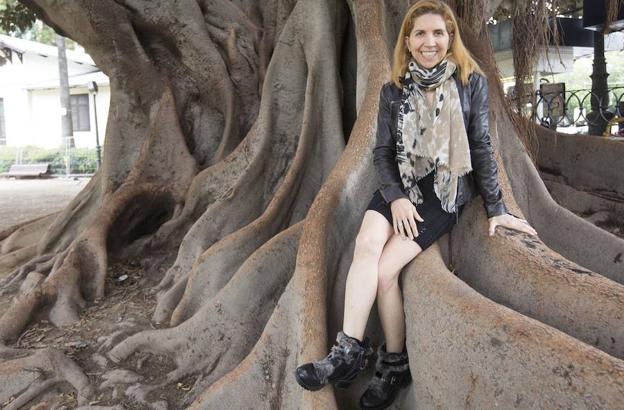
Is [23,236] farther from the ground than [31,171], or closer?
farther from the ground

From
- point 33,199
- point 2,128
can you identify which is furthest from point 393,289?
point 2,128

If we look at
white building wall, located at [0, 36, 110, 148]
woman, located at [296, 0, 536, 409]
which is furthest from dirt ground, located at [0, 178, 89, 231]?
woman, located at [296, 0, 536, 409]

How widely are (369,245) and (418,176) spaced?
1.16ft

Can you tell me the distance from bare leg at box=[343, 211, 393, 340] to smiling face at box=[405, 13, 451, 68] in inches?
25.8

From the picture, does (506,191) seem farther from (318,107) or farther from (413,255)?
(318,107)

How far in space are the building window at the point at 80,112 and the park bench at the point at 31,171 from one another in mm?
4174

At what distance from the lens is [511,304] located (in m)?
2.01

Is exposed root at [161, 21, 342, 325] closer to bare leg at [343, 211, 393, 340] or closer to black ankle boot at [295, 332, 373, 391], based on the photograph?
bare leg at [343, 211, 393, 340]

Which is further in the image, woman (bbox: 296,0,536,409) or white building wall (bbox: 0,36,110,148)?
white building wall (bbox: 0,36,110,148)

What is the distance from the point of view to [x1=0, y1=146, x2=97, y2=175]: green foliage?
58.3ft

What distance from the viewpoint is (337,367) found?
6.53ft

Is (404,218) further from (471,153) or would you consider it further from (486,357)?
(486,357)

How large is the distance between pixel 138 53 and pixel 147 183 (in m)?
1.18

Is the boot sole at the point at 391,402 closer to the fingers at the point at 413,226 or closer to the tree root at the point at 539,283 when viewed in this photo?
the tree root at the point at 539,283
